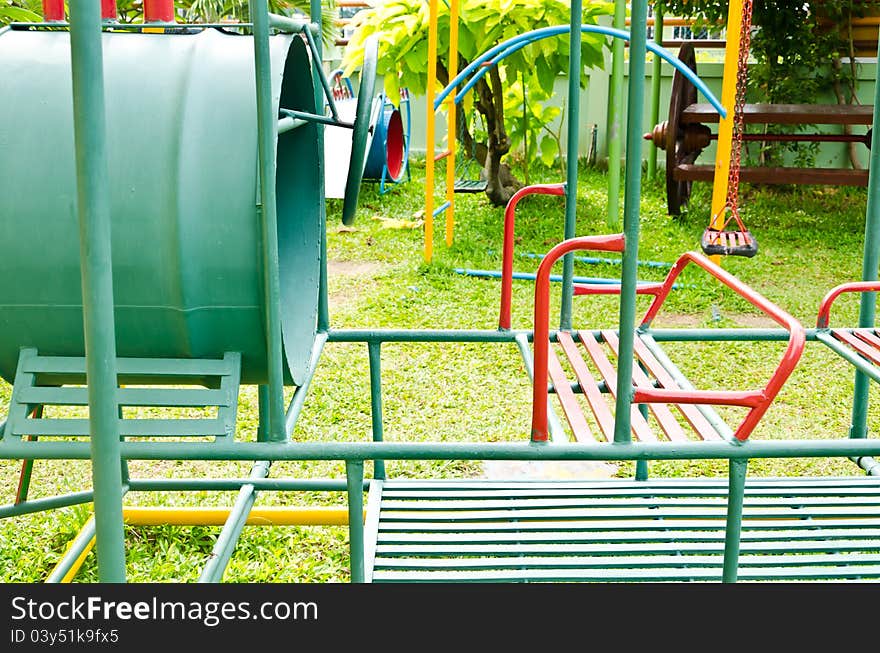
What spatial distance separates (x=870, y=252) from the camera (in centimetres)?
295

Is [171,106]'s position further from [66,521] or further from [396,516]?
[66,521]

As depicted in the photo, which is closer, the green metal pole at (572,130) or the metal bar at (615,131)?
the green metal pole at (572,130)

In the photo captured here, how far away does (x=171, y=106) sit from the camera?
205cm

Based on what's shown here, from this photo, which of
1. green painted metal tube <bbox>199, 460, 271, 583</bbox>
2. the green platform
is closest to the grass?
green painted metal tube <bbox>199, 460, 271, 583</bbox>

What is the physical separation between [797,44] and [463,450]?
26.4 feet

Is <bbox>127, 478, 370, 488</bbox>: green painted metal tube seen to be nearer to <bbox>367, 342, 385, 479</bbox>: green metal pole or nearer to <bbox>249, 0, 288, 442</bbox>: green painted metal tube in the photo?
<bbox>367, 342, 385, 479</bbox>: green metal pole

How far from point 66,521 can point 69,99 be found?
1.82 metres

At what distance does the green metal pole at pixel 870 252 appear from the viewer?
284 centimetres

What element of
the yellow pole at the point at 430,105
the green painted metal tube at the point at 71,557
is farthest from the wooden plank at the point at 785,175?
the green painted metal tube at the point at 71,557

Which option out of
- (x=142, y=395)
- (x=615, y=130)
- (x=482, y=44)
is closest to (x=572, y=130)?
(x=142, y=395)

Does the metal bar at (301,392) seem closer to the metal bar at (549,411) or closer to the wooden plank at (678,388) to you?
the metal bar at (549,411)

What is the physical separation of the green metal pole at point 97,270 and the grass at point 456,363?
1.44 metres

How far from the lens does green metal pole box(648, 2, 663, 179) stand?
9.15 metres
